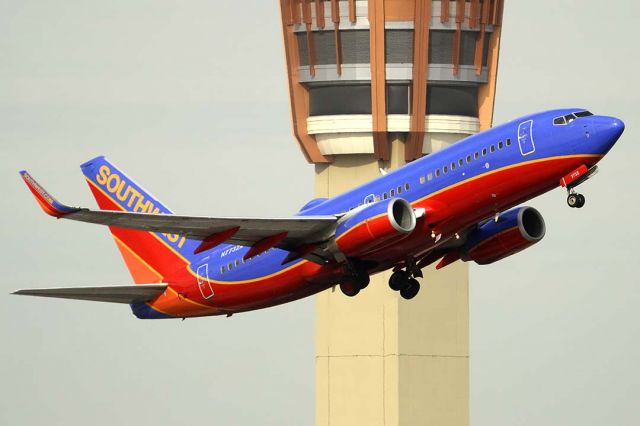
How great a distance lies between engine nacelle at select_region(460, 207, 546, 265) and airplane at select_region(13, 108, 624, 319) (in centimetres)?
4

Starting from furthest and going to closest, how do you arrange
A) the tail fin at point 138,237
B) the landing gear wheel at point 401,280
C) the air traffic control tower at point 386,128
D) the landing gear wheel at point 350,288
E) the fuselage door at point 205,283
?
the air traffic control tower at point 386,128 → the tail fin at point 138,237 → the fuselage door at point 205,283 → the landing gear wheel at point 401,280 → the landing gear wheel at point 350,288

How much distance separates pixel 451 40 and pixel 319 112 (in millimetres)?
8862

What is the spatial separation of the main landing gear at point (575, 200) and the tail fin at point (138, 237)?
19.6 m

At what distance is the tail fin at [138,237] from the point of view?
344ft

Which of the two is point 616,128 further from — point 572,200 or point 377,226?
point 377,226

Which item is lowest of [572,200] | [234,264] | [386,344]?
[386,344]

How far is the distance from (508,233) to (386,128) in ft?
121

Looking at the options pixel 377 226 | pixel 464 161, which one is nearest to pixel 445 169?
pixel 464 161

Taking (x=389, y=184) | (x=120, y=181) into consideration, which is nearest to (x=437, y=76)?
(x=120, y=181)

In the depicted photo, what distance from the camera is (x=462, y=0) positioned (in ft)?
447

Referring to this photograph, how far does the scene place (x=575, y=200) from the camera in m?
91.2

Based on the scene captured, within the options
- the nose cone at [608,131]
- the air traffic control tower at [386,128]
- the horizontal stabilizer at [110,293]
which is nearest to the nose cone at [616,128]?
the nose cone at [608,131]

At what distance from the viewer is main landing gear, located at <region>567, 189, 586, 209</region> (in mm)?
91188

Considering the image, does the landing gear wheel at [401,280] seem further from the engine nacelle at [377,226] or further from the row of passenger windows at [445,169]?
the engine nacelle at [377,226]
